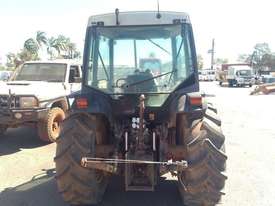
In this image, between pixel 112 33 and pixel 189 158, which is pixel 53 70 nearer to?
pixel 112 33

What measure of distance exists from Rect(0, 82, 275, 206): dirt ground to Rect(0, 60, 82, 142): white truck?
0.54 metres

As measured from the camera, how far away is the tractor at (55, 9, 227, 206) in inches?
205

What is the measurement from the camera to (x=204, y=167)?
5.12m

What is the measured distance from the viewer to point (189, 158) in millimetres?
5184

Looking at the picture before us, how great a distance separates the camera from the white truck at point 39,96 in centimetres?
991

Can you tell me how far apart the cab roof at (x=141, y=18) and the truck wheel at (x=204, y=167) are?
56.5 inches

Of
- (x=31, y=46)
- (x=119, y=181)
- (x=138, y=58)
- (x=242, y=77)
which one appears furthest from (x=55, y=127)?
(x=31, y=46)

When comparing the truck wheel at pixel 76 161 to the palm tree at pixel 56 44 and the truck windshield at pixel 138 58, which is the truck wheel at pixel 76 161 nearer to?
the truck windshield at pixel 138 58

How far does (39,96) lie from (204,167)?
586 cm

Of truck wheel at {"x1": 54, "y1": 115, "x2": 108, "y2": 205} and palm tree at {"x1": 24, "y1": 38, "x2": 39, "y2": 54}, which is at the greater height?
palm tree at {"x1": 24, "y1": 38, "x2": 39, "y2": 54}

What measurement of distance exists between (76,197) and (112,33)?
2.18m

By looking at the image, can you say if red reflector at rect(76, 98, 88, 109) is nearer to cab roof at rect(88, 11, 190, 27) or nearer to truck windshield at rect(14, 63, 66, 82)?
cab roof at rect(88, 11, 190, 27)

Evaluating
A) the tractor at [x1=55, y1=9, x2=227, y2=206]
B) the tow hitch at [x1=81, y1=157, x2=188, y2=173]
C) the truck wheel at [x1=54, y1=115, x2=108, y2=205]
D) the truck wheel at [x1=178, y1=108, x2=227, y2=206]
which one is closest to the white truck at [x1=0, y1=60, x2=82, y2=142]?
the tractor at [x1=55, y1=9, x2=227, y2=206]

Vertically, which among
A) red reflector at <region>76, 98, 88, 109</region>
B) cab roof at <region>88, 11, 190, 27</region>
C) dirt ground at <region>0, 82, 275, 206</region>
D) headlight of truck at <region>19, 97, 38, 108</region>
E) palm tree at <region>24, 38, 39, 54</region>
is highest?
palm tree at <region>24, 38, 39, 54</region>
